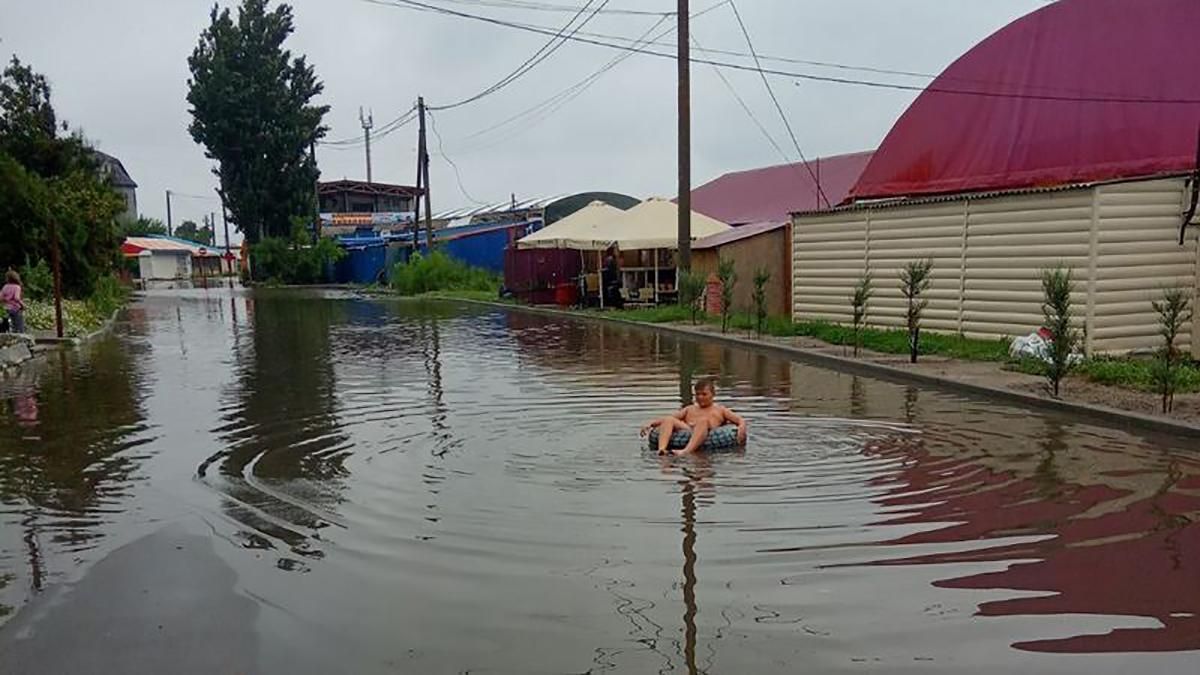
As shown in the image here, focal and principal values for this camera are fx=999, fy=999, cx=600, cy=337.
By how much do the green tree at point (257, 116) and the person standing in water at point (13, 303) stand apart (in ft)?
156

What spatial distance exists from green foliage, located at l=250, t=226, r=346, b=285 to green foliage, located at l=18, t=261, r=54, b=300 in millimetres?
38887

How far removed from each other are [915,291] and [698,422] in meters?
8.25

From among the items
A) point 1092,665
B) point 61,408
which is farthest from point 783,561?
point 61,408

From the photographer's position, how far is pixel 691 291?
77.8 ft

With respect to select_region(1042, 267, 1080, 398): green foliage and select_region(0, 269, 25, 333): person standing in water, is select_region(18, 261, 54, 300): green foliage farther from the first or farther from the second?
select_region(1042, 267, 1080, 398): green foliage

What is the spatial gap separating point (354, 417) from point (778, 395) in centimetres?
530

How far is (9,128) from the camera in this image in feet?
106

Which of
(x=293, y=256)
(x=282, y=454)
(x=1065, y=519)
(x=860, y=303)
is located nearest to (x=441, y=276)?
(x=293, y=256)

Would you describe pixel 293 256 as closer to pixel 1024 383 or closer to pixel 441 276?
pixel 441 276

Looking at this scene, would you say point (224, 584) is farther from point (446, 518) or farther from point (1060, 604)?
point (1060, 604)

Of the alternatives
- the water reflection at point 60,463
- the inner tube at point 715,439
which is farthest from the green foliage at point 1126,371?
the water reflection at point 60,463

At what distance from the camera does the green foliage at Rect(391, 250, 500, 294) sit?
44.5 metres

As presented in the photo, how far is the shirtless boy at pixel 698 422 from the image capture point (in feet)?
29.5

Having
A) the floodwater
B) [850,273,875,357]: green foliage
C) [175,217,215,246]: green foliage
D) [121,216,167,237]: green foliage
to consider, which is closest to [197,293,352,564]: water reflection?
the floodwater
